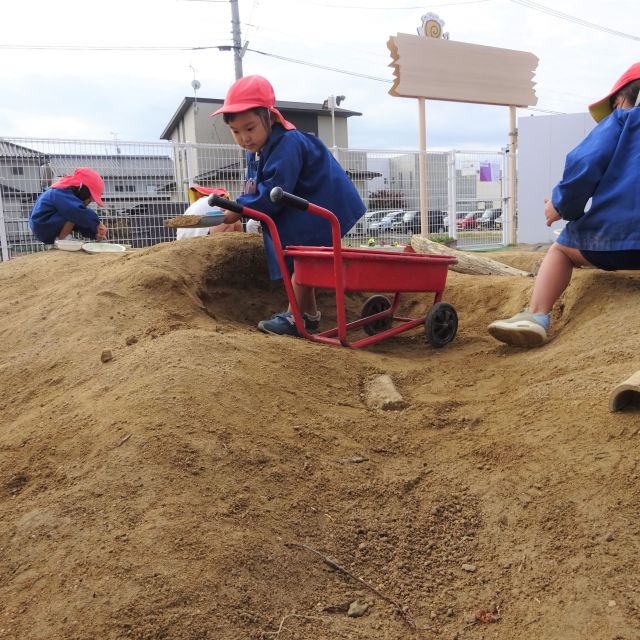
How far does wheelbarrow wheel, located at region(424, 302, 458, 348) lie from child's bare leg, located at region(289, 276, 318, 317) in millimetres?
753

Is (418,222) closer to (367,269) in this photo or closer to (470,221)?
(470,221)

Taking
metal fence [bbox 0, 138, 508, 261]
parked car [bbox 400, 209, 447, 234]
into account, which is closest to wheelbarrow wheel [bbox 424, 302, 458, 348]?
metal fence [bbox 0, 138, 508, 261]

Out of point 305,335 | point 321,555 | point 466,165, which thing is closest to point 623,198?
point 305,335

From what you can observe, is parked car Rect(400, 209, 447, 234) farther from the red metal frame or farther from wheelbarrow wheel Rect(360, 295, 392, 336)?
the red metal frame

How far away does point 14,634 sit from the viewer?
124 centimetres

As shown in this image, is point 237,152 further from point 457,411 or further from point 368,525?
point 368,525

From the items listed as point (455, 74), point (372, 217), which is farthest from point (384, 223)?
point (455, 74)

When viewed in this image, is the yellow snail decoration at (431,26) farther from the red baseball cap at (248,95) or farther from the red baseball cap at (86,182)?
the red baseball cap at (248,95)

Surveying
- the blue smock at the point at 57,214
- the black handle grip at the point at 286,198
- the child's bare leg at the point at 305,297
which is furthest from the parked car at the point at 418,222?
the black handle grip at the point at 286,198

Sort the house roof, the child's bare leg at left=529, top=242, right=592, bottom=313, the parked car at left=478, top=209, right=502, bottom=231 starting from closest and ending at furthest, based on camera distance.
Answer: the child's bare leg at left=529, top=242, right=592, bottom=313
the parked car at left=478, top=209, right=502, bottom=231
the house roof

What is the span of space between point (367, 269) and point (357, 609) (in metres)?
2.08

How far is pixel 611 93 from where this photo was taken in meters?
2.95

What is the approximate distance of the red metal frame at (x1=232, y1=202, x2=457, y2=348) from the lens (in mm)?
3080

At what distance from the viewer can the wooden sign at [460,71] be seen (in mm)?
9812
